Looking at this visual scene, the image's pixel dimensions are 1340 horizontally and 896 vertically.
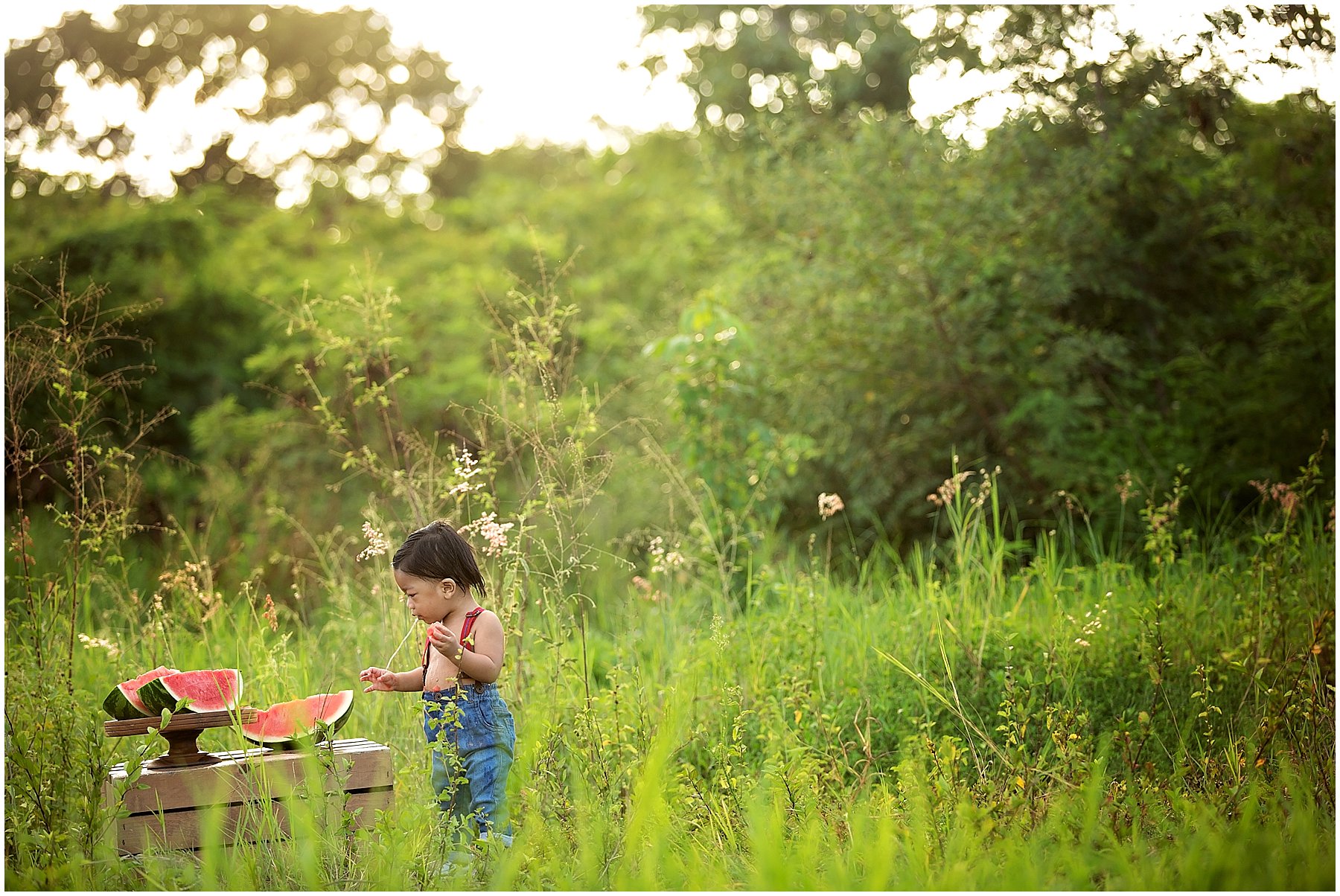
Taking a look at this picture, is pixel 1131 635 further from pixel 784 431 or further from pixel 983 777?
pixel 784 431

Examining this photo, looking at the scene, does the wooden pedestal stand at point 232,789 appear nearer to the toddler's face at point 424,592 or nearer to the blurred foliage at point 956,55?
the toddler's face at point 424,592

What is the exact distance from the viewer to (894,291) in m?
7.14

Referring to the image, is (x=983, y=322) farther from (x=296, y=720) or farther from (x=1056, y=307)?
(x=296, y=720)

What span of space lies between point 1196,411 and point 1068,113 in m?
2.25

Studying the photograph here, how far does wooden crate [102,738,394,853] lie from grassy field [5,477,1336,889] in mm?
65

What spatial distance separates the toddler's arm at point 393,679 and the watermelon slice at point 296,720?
0.67 feet

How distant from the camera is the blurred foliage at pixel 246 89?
1068 cm

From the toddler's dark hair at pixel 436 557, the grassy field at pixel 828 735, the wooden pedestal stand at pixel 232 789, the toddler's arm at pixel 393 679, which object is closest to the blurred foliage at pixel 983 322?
the grassy field at pixel 828 735

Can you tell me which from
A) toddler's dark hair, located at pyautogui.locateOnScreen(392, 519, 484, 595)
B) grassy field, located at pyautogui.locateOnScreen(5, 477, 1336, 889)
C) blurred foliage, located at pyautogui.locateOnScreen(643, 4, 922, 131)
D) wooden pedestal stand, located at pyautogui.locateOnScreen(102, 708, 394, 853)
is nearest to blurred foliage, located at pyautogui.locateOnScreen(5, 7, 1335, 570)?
grassy field, located at pyautogui.locateOnScreen(5, 477, 1336, 889)

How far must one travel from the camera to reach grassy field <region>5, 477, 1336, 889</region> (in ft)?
10.4

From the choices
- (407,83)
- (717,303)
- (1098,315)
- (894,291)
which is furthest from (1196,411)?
(407,83)

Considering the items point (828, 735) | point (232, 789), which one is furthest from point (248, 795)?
point (828, 735)

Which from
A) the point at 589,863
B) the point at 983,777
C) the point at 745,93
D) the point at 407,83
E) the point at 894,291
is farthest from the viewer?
the point at 407,83

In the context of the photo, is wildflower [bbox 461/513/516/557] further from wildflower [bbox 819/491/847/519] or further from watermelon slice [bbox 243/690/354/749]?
wildflower [bbox 819/491/847/519]
